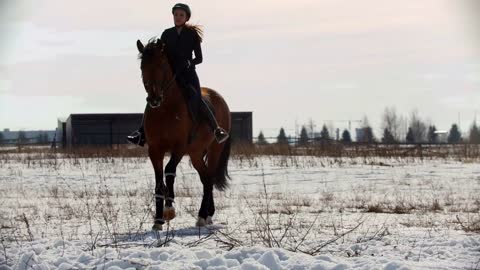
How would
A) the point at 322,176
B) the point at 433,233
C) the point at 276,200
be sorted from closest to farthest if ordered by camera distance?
1. the point at 433,233
2. the point at 276,200
3. the point at 322,176

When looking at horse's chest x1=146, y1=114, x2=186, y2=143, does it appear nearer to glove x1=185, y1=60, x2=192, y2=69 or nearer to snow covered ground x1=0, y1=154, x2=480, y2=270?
glove x1=185, y1=60, x2=192, y2=69

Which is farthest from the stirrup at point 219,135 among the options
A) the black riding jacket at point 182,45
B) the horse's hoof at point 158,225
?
the horse's hoof at point 158,225

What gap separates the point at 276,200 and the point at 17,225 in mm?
4870

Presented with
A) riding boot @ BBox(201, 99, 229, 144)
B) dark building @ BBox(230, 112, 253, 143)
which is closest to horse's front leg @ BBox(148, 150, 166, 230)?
riding boot @ BBox(201, 99, 229, 144)

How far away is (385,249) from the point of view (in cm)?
648

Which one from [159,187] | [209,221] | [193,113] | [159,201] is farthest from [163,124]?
[209,221]

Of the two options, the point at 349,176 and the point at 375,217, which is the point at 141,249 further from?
the point at 349,176

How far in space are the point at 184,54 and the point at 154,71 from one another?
909mm

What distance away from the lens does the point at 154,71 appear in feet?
26.9

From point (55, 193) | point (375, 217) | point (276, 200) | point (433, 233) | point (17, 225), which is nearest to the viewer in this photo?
point (433, 233)

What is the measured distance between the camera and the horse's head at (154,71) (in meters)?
8.12

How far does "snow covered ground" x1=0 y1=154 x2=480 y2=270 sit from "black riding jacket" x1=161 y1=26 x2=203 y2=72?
225cm

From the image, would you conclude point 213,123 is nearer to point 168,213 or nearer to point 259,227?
point 168,213

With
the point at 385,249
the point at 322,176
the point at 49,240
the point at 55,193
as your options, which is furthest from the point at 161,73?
the point at 322,176
